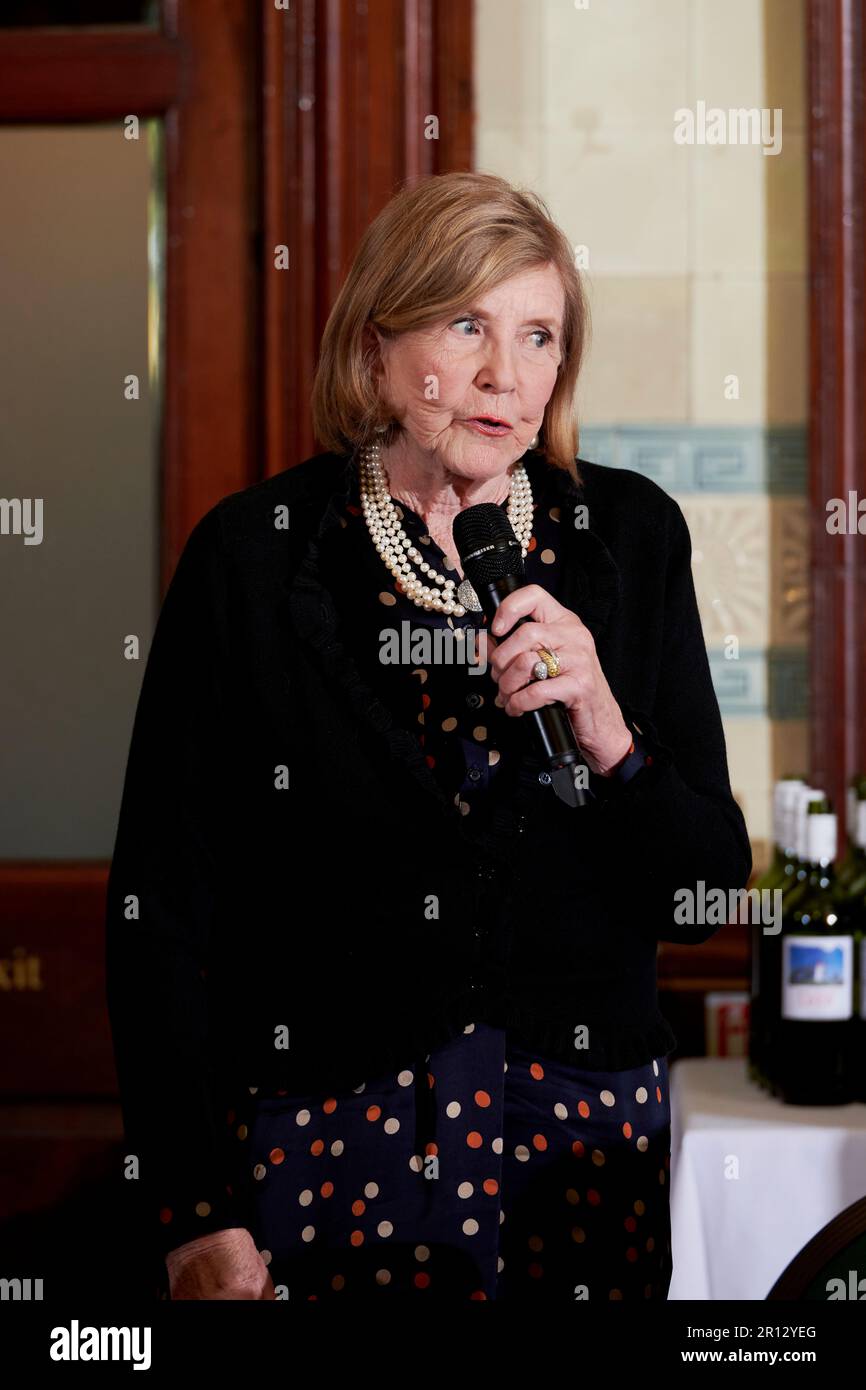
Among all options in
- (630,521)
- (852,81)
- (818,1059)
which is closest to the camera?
(630,521)

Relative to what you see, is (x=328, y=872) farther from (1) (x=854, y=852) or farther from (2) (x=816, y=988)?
(1) (x=854, y=852)

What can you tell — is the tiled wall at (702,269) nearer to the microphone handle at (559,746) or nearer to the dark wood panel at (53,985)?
the dark wood panel at (53,985)

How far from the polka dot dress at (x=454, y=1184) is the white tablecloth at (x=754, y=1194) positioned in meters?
0.60

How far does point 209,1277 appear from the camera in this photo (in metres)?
1.03

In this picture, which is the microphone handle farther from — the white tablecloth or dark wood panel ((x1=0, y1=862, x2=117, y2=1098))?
dark wood panel ((x1=0, y1=862, x2=117, y2=1098))

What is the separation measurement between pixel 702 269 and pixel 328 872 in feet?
4.64

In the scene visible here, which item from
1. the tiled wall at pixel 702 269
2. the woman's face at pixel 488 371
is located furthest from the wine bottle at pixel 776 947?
the woman's face at pixel 488 371

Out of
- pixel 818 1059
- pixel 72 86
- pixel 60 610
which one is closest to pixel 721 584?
pixel 818 1059

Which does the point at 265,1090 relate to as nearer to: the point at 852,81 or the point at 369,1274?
the point at 369,1274

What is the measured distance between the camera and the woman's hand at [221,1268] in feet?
3.35

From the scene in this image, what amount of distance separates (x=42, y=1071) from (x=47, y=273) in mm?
1203

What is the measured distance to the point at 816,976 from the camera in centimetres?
171

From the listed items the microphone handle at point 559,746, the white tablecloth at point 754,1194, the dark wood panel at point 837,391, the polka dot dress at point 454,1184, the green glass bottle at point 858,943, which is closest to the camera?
the microphone handle at point 559,746

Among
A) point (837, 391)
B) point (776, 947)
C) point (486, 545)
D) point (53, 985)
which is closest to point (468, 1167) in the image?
point (486, 545)
